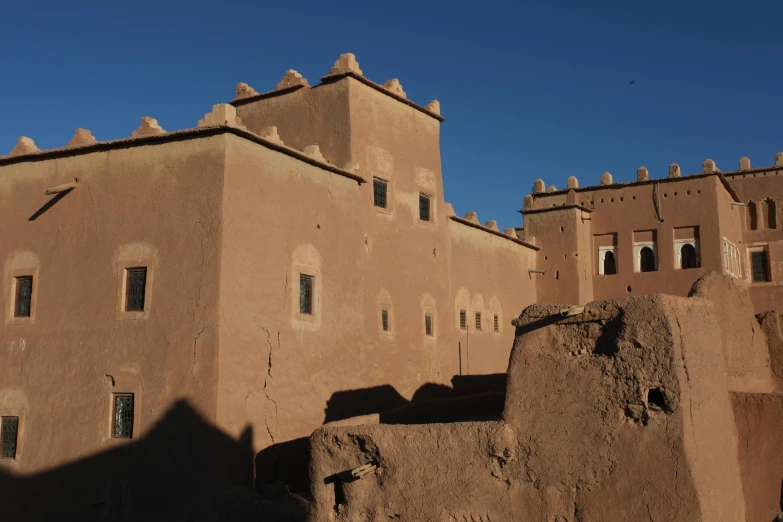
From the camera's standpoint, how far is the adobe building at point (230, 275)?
14508mm

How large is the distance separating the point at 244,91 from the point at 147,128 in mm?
4826

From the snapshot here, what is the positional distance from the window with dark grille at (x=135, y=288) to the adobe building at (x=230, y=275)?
27 millimetres

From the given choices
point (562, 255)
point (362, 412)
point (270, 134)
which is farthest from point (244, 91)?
point (562, 255)

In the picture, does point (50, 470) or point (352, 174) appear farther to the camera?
point (352, 174)

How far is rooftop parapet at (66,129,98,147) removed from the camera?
16234 mm

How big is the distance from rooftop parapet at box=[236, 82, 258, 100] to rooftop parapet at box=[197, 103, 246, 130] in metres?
4.99

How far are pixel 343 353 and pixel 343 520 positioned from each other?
5.60 m

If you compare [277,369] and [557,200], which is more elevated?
[557,200]

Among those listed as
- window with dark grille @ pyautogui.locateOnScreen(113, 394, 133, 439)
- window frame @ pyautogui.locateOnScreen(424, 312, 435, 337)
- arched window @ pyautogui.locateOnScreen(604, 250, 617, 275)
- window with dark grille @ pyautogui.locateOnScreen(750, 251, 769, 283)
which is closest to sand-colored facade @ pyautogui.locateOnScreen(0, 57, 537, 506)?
window with dark grille @ pyautogui.locateOnScreen(113, 394, 133, 439)

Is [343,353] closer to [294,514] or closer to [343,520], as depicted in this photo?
[294,514]

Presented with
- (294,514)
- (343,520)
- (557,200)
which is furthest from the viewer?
(557,200)

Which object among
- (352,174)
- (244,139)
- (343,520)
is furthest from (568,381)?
(352,174)

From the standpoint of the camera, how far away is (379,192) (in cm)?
1930

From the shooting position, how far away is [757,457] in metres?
10.7
